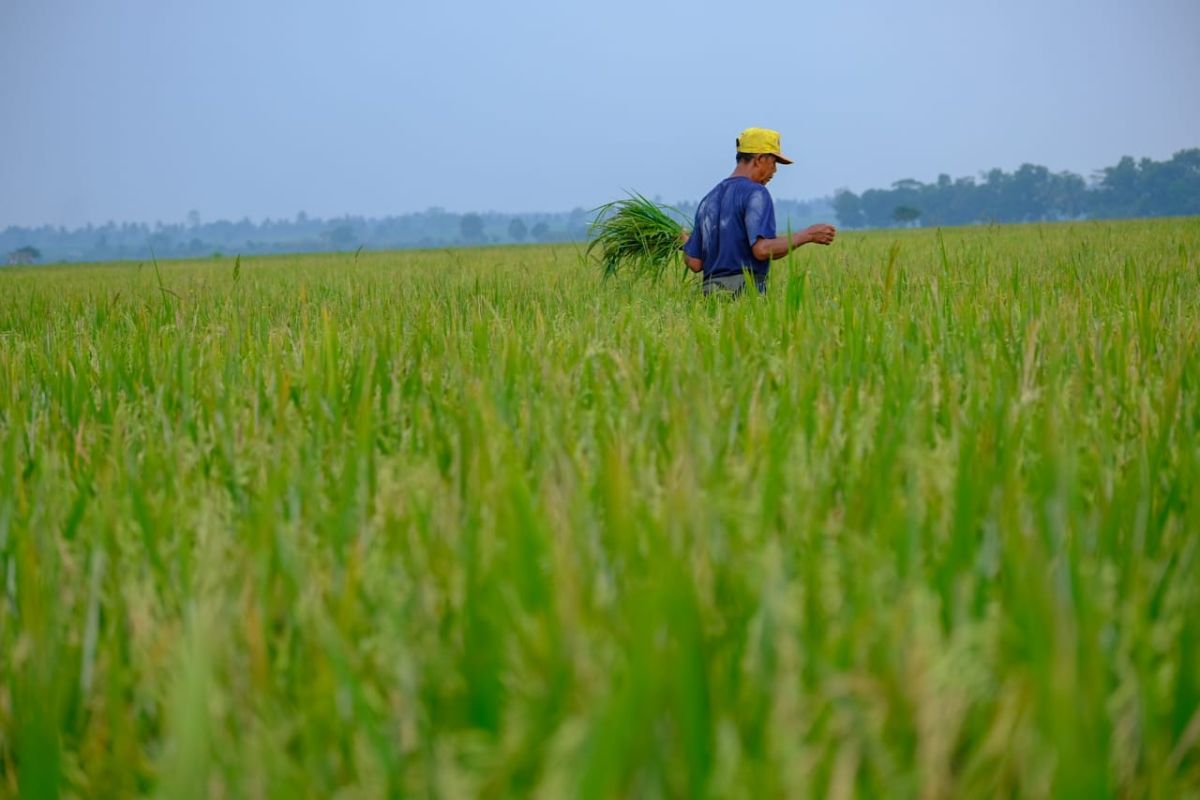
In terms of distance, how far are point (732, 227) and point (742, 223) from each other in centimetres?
9

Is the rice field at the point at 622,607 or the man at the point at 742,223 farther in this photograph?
the man at the point at 742,223

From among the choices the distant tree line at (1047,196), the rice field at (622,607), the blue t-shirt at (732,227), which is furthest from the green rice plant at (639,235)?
the distant tree line at (1047,196)

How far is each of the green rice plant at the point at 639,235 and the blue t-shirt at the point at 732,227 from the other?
358 mm

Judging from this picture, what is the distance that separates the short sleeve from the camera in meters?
4.80

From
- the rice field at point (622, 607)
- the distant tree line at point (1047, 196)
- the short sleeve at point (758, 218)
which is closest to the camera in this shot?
the rice field at point (622, 607)

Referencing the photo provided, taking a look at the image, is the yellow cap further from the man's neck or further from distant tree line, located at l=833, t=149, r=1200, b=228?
distant tree line, located at l=833, t=149, r=1200, b=228

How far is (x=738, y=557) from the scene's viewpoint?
1.04 m

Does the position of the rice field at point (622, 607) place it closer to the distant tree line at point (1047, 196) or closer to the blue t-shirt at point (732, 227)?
the blue t-shirt at point (732, 227)

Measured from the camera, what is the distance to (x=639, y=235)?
5609mm

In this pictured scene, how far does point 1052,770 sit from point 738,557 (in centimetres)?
44

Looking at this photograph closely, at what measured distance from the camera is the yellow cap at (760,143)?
505cm

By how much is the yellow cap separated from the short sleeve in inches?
13.3

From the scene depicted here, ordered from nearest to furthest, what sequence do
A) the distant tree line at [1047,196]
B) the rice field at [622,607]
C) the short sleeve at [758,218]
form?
the rice field at [622,607] → the short sleeve at [758,218] → the distant tree line at [1047,196]

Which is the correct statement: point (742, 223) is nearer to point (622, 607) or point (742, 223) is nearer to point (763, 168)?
point (763, 168)
